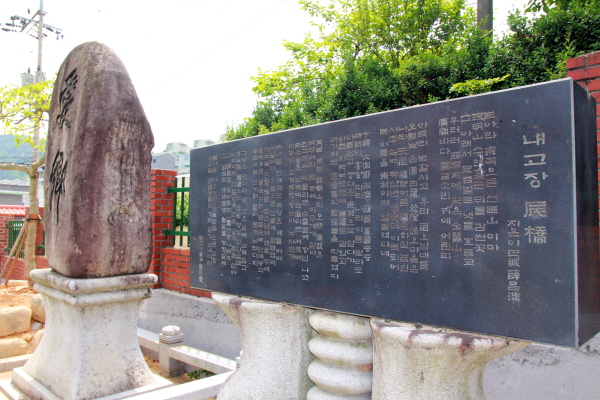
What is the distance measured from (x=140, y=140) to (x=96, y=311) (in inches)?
57.3

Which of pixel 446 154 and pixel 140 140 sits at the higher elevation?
pixel 140 140

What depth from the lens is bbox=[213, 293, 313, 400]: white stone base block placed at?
269 cm

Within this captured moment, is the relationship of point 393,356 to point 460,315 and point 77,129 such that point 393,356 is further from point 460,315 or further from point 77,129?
point 77,129

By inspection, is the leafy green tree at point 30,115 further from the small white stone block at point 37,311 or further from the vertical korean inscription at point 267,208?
the vertical korean inscription at point 267,208

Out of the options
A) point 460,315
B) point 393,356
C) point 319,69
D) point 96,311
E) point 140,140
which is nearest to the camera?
point 460,315

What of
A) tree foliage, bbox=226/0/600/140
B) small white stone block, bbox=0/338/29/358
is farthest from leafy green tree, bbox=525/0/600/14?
small white stone block, bbox=0/338/29/358

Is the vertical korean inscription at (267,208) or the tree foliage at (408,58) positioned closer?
the vertical korean inscription at (267,208)

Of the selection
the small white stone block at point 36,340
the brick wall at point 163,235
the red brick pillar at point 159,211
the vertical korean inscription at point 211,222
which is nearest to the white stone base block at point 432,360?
the vertical korean inscription at point 211,222

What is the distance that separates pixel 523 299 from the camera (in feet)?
5.86

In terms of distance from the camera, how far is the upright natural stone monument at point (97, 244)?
11.1 ft

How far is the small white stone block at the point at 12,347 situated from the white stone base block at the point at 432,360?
15.5ft

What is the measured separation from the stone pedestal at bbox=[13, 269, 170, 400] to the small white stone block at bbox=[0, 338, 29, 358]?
4.69 ft

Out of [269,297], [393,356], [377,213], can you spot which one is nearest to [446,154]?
[377,213]

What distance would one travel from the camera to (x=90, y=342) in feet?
11.2
